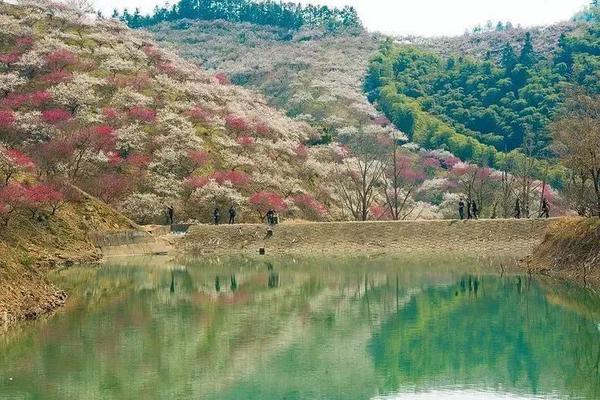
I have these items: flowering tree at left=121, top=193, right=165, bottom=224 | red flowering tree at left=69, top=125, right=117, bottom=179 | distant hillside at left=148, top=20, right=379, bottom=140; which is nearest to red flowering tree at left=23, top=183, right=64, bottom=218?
red flowering tree at left=69, top=125, right=117, bottom=179

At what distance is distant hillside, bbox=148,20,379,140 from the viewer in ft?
415

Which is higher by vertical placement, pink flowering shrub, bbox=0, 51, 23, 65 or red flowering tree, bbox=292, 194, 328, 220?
pink flowering shrub, bbox=0, 51, 23, 65

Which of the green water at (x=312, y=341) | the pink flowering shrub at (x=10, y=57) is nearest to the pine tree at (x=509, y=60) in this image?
the pink flowering shrub at (x=10, y=57)

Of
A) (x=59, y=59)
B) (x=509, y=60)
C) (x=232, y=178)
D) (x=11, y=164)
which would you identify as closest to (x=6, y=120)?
(x=59, y=59)

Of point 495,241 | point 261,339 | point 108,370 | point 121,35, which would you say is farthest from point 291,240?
point 121,35

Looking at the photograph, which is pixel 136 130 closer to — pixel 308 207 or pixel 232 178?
pixel 232 178

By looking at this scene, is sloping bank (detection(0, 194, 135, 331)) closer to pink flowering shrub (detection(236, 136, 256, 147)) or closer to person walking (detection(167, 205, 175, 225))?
person walking (detection(167, 205, 175, 225))

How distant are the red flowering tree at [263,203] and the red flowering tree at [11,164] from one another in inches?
852

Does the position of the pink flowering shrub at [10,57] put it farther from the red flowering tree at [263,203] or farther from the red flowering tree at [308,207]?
the red flowering tree at [308,207]

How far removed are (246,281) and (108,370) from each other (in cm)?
2177

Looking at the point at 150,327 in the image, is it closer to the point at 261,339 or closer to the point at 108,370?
the point at 261,339

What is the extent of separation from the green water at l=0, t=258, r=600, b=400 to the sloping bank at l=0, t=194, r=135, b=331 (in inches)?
40.8

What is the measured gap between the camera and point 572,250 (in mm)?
40344

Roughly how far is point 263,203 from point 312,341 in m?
47.2
